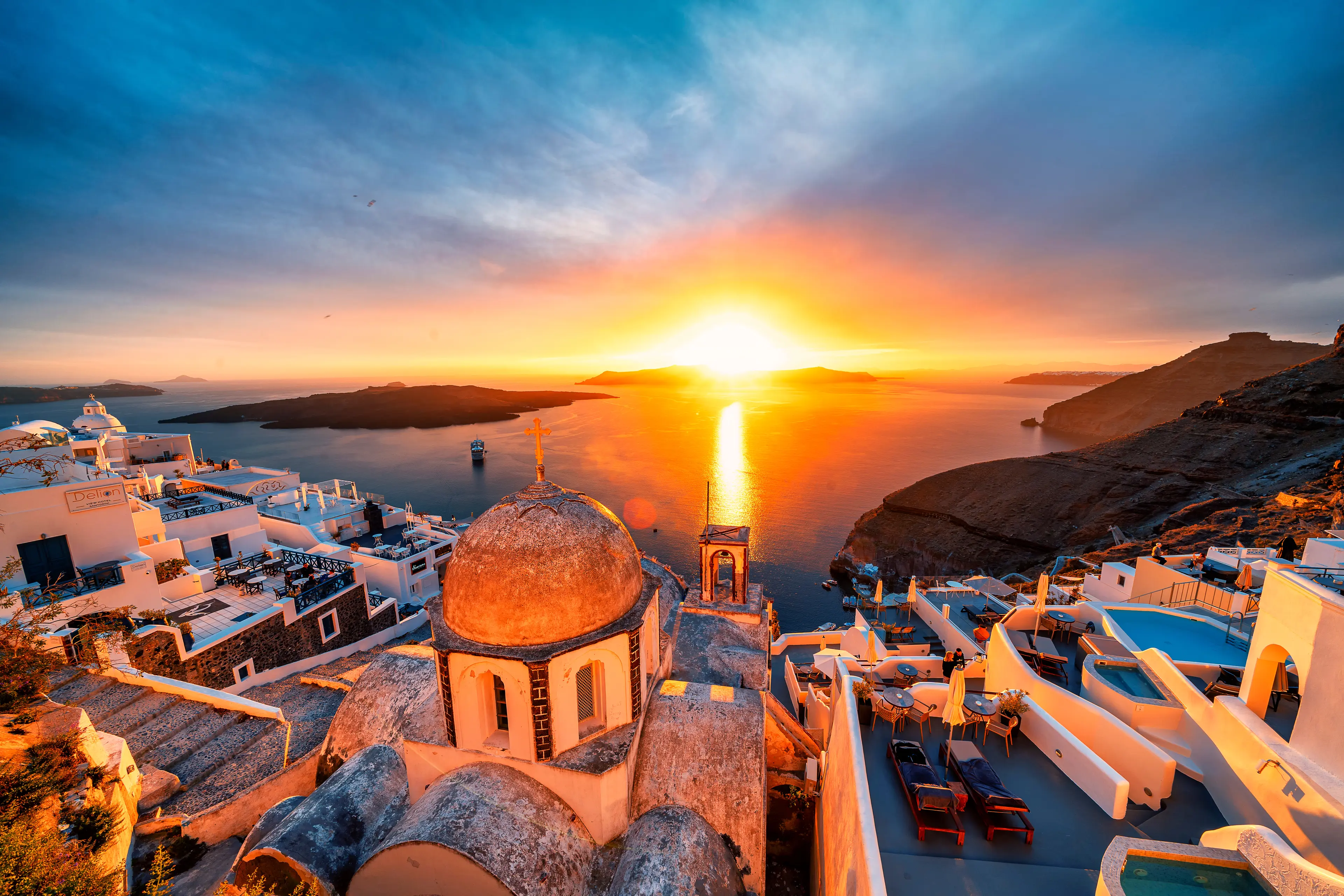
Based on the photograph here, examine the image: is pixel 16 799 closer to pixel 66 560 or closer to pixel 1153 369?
pixel 66 560

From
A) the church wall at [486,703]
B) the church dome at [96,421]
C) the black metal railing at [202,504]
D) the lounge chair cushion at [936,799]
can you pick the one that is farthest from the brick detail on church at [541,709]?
the church dome at [96,421]

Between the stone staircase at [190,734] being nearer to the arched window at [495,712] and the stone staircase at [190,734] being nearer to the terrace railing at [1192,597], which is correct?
the arched window at [495,712]

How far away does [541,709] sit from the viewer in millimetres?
7785

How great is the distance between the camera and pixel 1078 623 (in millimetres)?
11680

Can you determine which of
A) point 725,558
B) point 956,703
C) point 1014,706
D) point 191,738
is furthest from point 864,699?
point 191,738

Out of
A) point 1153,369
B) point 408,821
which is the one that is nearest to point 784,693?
point 408,821

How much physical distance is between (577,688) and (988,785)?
6298mm

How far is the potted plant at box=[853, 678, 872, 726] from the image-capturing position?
343 inches

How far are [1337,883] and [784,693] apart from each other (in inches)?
619

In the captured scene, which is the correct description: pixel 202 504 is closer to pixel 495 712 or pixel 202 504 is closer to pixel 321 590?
pixel 321 590

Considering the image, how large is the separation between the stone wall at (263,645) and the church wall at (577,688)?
1331 cm

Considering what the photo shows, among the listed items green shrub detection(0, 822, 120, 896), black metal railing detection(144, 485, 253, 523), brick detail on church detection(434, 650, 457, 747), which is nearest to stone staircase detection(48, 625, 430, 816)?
green shrub detection(0, 822, 120, 896)

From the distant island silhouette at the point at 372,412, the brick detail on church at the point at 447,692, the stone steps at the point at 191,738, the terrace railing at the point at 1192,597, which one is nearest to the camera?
the brick detail on church at the point at 447,692

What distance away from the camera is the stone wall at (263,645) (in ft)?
44.2
